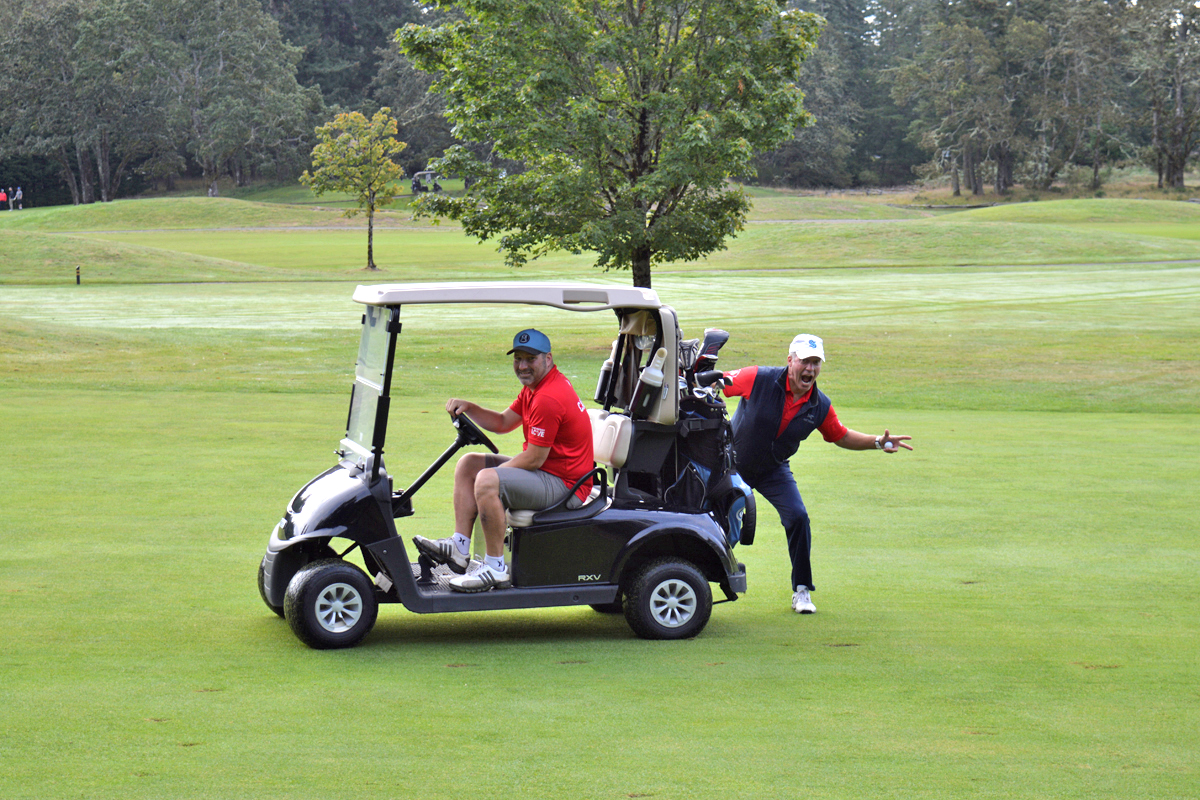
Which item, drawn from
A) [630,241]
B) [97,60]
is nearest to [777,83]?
[630,241]

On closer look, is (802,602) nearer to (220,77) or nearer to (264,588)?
(264,588)

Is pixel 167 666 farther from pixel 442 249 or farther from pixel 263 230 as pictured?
pixel 263 230

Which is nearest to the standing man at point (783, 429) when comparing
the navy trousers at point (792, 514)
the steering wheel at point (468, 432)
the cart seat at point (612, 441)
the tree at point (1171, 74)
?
the navy trousers at point (792, 514)

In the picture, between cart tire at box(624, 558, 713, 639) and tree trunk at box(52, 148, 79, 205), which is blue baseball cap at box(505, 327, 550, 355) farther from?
tree trunk at box(52, 148, 79, 205)

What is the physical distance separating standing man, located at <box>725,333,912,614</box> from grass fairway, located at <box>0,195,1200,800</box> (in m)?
0.36

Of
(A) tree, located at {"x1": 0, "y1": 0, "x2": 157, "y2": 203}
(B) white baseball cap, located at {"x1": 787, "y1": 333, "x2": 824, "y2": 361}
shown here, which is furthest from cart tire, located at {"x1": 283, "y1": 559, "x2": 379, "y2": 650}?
(A) tree, located at {"x1": 0, "y1": 0, "x2": 157, "y2": 203}

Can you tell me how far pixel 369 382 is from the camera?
705cm

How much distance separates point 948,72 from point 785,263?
188 ft

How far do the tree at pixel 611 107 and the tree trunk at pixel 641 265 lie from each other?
0.12 meters

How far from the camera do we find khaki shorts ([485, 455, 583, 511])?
270 inches

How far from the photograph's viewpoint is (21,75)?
10756 cm

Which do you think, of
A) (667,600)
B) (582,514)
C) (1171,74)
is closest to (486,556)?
(582,514)

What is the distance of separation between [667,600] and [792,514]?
122 cm

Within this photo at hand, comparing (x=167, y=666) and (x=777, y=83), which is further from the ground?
(x=777, y=83)
